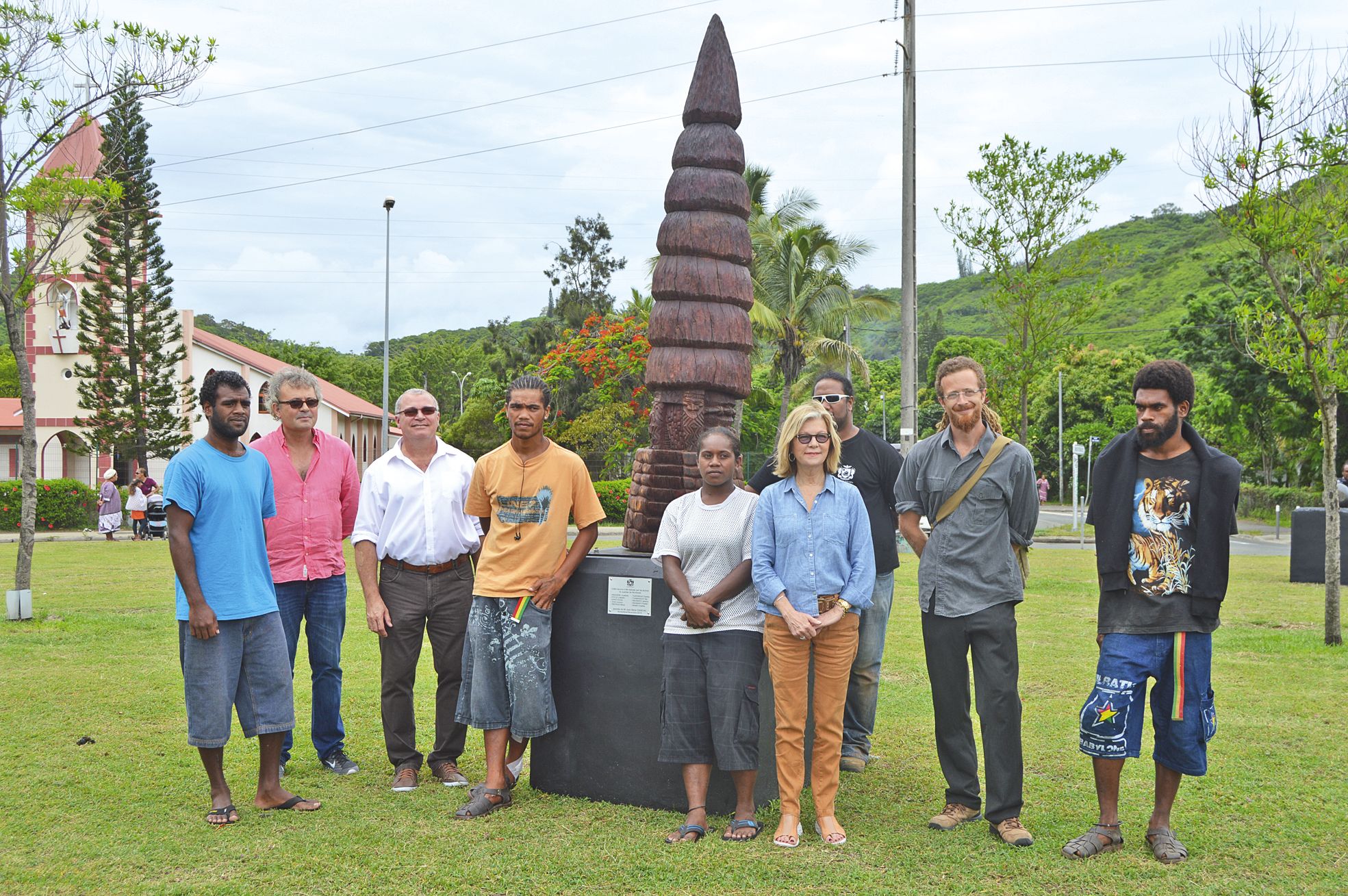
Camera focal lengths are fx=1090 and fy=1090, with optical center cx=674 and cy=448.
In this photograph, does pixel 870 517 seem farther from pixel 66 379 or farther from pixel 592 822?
pixel 66 379

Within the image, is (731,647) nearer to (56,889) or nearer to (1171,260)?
(56,889)

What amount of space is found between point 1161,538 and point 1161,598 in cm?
24

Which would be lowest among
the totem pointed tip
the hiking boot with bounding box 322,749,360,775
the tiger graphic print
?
the hiking boot with bounding box 322,749,360,775

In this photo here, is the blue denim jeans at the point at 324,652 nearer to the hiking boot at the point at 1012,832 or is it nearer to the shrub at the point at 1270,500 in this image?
the hiking boot at the point at 1012,832

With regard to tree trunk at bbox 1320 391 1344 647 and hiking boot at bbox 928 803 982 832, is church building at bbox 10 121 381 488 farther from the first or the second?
hiking boot at bbox 928 803 982 832

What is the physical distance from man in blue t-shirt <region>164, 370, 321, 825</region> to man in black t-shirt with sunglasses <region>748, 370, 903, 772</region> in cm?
236

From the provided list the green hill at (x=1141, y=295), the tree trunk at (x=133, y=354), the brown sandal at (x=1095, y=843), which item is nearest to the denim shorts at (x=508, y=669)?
the brown sandal at (x=1095, y=843)

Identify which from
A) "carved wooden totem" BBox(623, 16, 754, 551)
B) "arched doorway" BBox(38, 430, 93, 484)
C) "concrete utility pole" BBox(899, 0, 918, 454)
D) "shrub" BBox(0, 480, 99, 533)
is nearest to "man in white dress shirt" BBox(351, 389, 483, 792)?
"carved wooden totem" BBox(623, 16, 754, 551)

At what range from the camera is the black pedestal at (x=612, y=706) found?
4.96 metres

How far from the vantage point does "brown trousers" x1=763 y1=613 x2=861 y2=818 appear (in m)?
4.50

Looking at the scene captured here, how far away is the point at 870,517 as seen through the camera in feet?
18.6

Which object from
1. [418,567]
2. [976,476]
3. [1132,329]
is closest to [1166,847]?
[976,476]

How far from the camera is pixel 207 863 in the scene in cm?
417

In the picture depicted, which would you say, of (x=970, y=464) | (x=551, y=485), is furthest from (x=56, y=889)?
(x=970, y=464)
